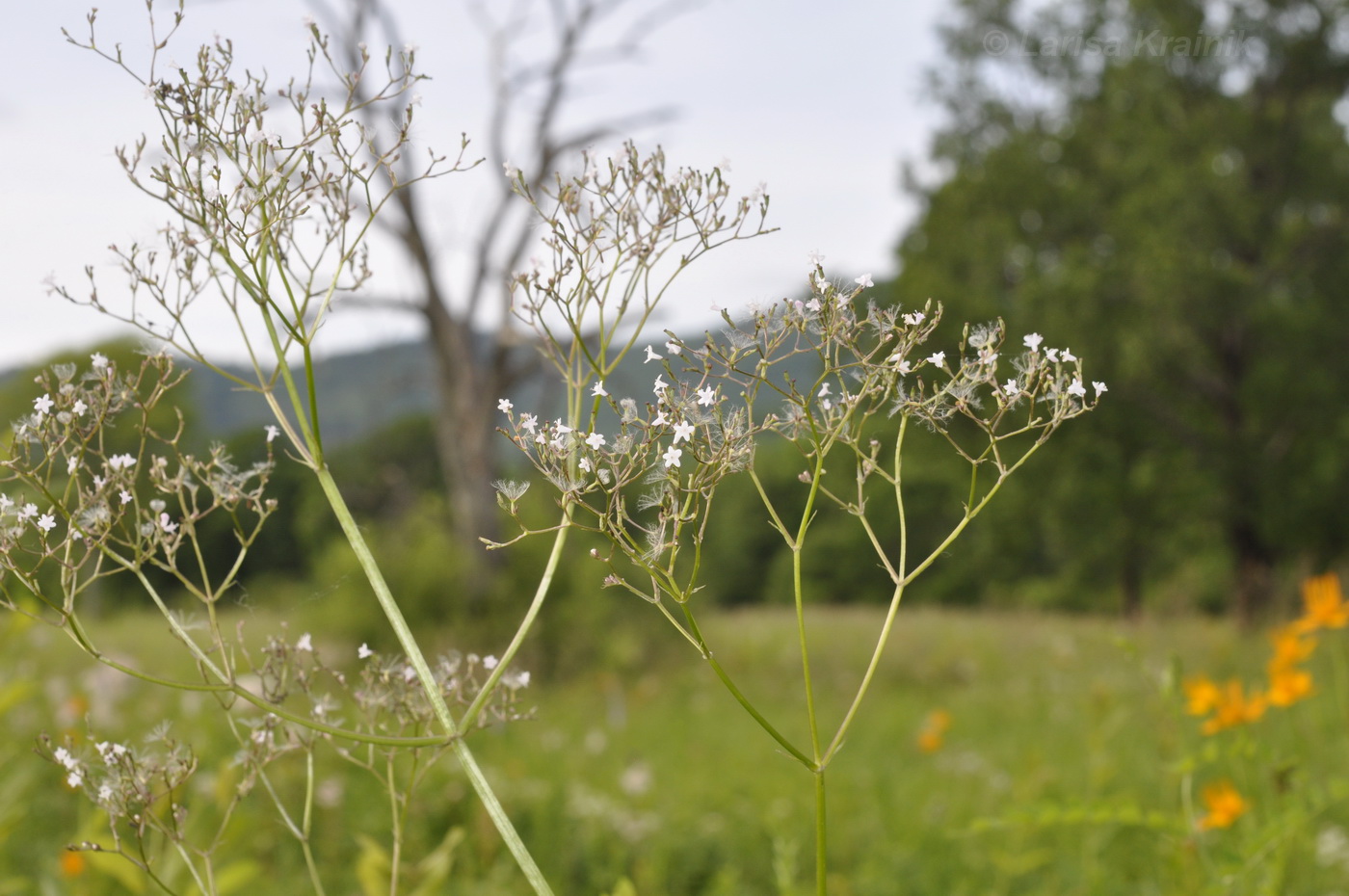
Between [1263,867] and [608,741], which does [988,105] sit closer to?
[608,741]

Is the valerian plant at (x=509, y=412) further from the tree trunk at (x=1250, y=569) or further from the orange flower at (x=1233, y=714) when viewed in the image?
the tree trunk at (x=1250, y=569)

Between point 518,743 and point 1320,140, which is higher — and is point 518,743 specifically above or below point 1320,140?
below

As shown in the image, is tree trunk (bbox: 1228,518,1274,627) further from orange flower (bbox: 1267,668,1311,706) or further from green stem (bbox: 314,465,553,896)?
green stem (bbox: 314,465,553,896)

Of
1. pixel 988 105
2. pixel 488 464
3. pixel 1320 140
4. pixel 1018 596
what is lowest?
pixel 1018 596

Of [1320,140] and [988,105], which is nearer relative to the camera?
[1320,140]

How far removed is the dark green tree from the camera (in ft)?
42.7

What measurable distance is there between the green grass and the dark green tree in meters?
4.93

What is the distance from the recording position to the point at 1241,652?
970 cm

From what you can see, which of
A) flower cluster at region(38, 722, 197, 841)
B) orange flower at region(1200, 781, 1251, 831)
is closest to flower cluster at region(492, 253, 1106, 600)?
flower cluster at region(38, 722, 197, 841)

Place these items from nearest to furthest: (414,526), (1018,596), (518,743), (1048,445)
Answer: (518,743) < (414,526) < (1048,445) < (1018,596)

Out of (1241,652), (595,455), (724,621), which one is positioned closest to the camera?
(595,455)

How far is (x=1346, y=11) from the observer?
1304cm

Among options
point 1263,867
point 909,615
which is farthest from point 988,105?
point 1263,867

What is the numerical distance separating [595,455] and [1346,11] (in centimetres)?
1601
